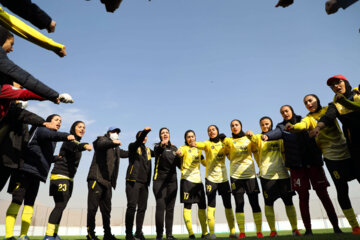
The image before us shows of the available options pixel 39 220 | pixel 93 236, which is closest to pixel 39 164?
pixel 93 236

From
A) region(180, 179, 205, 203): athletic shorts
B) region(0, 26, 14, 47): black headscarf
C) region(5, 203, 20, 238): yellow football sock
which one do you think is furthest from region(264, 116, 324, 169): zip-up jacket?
region(5, 203, 20, 238): yellow football sock

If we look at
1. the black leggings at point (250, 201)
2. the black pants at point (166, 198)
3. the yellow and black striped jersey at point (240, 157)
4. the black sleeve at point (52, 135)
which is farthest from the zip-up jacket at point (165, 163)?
the black sleeve at point (52, 135)

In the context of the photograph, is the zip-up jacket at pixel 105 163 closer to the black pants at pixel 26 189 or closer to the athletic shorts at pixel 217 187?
the black pants at pixel 26 189

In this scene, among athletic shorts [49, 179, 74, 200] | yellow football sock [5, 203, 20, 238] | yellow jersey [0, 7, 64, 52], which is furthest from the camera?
athletic shorts [49, 179, 74, 200]

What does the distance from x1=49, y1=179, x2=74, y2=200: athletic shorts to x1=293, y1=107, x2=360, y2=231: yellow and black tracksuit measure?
439 centimetres

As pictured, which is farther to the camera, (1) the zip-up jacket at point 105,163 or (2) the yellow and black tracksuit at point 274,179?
(1) the zip-up jacket at point 105,163

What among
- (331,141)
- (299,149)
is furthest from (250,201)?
(331,141)

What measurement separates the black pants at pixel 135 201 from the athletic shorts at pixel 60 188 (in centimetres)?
124

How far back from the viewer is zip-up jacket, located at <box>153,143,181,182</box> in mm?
5777

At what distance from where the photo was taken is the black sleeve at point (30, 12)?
2.14m

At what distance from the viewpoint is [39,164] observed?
13.6ft

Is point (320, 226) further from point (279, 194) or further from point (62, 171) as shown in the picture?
point (62, 171)

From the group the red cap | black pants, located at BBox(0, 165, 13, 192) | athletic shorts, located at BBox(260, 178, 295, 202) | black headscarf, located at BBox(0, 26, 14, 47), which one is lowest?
athletic shorts, located at BBox(260, 178, 295, 202)

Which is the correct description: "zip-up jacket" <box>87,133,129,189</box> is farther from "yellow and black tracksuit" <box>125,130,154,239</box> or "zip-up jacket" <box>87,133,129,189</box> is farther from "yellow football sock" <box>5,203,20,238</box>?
"yellow football sock" <box>5,203,20,238</box>
